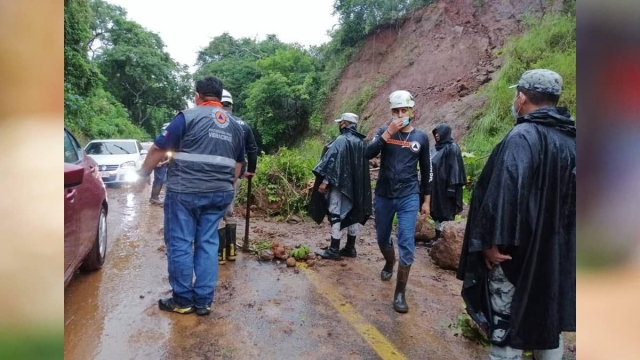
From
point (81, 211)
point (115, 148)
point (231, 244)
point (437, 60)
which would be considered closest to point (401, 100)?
point (231, 244)

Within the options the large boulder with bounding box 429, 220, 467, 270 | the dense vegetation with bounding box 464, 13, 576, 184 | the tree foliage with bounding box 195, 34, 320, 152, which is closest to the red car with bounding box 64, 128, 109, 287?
the large boulder with bounding box 429, 220, 467, 270

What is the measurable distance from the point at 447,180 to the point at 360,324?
2793 mm

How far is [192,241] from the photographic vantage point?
306 cm

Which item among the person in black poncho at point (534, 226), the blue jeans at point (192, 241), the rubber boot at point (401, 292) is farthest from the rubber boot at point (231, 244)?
the person in black poncho at point (534, 226)

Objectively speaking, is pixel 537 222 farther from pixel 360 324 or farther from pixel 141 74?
pixel 141 74

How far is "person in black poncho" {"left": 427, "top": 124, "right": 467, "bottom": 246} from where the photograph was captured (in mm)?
5211

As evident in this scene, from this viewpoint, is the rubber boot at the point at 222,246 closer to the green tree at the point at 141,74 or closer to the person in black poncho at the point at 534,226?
the green tree at the point at 141,74
